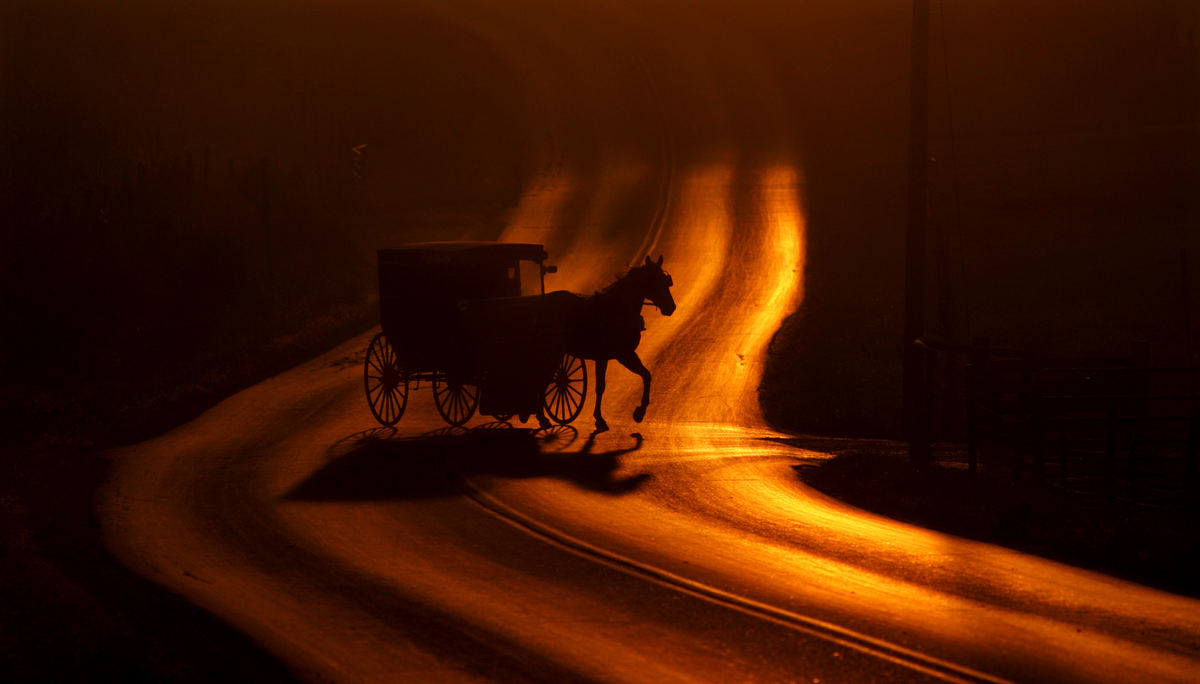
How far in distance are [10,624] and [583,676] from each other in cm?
404

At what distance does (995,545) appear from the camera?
11047 millimetres

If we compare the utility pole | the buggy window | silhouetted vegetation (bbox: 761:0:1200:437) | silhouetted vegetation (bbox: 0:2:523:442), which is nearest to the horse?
the utility pole

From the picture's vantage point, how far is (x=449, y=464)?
14484 mm

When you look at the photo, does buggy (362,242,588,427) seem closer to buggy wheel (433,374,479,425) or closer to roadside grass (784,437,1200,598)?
buggy wheel (433,374,479,425)

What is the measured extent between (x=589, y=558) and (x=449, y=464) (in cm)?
446

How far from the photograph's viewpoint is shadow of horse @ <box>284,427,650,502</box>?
13172mm

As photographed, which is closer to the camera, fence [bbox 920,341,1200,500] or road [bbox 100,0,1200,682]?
road [bbox 100,0,1200,682]

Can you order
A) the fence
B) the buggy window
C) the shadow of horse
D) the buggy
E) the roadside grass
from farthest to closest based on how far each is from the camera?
the buggy window, the buggy, the fence, the shadow of horse, the roadside grass

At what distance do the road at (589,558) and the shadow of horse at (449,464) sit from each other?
2.2 inches

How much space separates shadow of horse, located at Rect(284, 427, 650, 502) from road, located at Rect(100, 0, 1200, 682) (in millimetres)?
55

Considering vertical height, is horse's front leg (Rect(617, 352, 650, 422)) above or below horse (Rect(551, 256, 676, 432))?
below

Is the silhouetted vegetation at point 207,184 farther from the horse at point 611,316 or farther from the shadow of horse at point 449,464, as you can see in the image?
the horse at point 611,316

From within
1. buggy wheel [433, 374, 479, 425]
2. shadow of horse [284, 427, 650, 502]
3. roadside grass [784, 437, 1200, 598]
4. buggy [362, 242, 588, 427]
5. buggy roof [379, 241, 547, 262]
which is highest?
buggy roof [379, 241, 547, 262]

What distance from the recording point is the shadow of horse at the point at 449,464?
13172 millimetres
